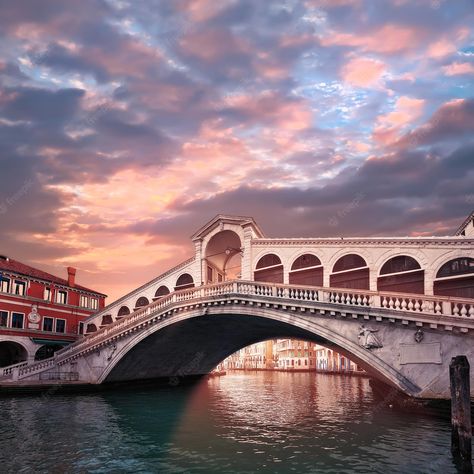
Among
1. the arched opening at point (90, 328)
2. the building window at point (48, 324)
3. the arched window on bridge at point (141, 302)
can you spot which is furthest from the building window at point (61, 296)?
the arched window on bridge at point (141, 302)

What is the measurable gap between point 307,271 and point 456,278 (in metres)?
8.44

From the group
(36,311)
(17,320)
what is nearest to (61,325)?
(36,311)

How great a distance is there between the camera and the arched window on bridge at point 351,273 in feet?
81.3

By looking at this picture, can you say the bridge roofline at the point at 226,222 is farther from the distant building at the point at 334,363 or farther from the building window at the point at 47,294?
the distant building at the point at 334,363

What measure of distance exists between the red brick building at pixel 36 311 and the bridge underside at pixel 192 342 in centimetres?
788

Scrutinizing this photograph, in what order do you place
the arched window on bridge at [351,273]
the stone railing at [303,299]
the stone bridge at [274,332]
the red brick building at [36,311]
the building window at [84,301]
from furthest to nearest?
1. the building window at [84,301]
2. the red brick building at [36,311]
3. the arched window on bridge at [351,273]
4. the stone railing at [303,299]
5. the stone bridge at [274,332]

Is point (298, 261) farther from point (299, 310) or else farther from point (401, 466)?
point (401, 466)

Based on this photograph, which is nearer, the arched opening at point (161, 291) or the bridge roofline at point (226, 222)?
the bridge roofline at point (226, 222)

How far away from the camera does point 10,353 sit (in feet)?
121

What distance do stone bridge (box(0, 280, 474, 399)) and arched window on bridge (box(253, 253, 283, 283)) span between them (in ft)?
9.77

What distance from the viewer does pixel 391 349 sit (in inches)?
750

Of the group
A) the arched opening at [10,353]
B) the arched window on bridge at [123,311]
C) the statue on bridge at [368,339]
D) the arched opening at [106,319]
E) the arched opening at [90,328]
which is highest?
the arched window on bridge at [123,311]

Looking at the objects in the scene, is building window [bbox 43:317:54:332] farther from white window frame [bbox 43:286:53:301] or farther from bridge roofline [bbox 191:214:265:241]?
bridge roofline [bbox 191:214:265:241]

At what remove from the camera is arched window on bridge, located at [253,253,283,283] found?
2867cm
